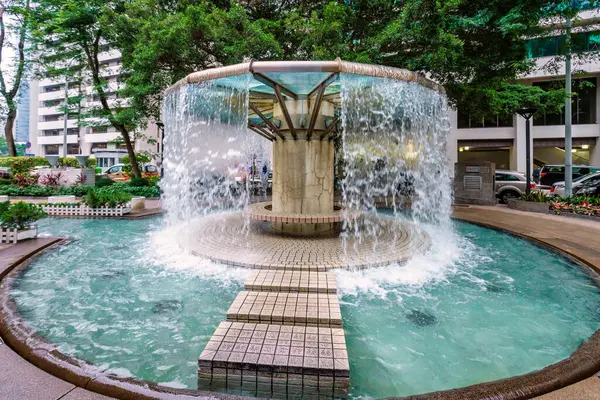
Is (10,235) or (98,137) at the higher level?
(98,137)

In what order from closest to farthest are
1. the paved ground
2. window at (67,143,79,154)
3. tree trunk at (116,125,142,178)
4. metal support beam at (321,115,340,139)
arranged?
the paved ground < metal support beam at (321,115,340,139) < tree trunk at (116,125,142,178) < window at (67,143,79,154)

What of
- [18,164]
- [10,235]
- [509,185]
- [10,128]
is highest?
[10,128]

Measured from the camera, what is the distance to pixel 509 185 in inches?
728

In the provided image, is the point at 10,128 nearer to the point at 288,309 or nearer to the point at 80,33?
the point at 80,33

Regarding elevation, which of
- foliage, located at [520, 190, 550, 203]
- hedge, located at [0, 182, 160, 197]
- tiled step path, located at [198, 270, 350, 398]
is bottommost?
tiled step path, located at [198, 270, 350, 398]

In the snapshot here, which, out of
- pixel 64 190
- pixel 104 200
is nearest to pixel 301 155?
pixel 104 200

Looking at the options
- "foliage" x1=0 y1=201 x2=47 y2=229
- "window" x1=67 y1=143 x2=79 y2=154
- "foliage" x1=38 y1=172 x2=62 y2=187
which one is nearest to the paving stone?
"foliage" x1=0 y1=201 x2=47 y2=229

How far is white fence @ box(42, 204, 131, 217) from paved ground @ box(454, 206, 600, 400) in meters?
12.4

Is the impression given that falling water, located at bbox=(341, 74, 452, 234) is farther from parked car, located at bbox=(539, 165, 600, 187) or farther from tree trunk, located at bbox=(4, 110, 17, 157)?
tree trunk, located at bbox=(4, 110, 17, 157)

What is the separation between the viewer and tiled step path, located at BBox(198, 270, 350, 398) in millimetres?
2768

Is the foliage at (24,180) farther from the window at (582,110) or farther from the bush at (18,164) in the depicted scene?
the window at (582,110)

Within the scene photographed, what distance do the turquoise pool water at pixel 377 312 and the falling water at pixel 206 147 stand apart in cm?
376

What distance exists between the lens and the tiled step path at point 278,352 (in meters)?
2.77

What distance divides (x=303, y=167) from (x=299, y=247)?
7.74 ft
